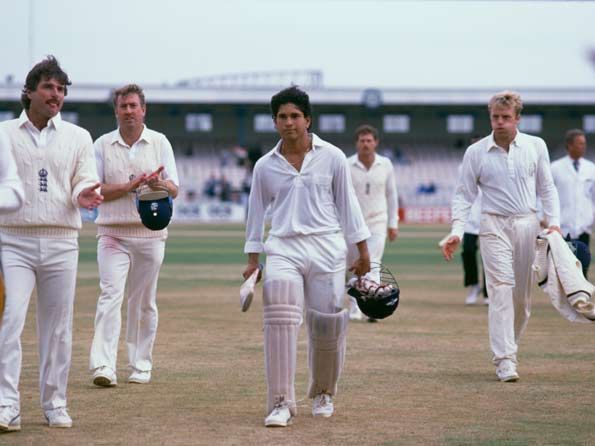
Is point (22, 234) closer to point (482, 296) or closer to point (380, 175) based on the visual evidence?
point (380, 175)

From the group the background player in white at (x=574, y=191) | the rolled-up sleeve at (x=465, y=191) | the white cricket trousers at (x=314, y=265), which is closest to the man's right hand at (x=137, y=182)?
the white cricket trousers at (x=314, y=265)

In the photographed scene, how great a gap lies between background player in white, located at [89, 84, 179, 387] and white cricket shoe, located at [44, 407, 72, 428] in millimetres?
1825

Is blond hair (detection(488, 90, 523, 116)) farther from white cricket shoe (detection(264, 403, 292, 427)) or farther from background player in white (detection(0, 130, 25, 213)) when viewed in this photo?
background player in white (detection(0, 130, 25, 213))

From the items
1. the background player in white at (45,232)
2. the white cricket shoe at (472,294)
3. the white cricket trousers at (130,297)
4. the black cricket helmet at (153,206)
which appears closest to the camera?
the background player in white at (45,232)

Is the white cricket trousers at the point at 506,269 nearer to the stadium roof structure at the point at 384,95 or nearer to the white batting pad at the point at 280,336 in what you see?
the white batting pad at the point at 280,336

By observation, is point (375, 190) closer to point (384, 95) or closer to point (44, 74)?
point (44, 74)

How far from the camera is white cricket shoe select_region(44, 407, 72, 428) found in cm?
817

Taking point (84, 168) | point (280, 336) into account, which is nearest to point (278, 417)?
point (280, 336)

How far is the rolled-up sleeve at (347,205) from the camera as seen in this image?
8523mm

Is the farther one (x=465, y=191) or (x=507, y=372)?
(x=465, y=191)

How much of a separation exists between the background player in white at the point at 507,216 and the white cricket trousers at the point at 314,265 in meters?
2.22

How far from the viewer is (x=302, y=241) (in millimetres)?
8453

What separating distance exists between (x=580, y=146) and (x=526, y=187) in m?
6.01

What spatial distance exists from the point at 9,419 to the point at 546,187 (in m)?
5.22
